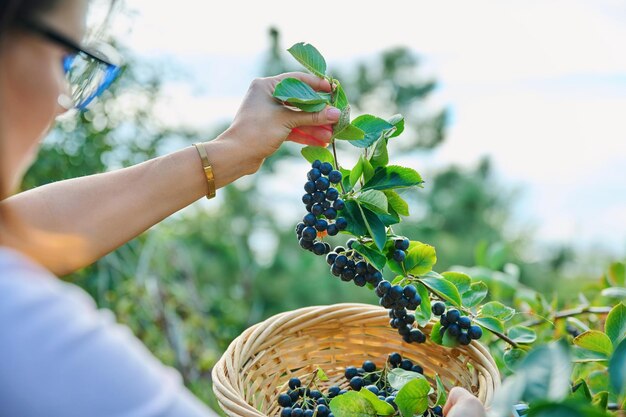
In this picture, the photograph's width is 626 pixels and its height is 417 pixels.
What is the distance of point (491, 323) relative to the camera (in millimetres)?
921

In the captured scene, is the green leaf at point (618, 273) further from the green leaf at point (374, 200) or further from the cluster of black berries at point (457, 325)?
the green leaf at point (374, 200)

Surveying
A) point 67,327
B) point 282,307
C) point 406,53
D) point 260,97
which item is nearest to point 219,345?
point 282,307

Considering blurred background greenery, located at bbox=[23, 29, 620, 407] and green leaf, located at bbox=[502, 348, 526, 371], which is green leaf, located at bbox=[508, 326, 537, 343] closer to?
green leaf, located at bbox=[502, 348, 526, 371]

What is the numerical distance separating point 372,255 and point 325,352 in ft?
0.87

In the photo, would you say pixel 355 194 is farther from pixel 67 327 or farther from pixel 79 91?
pixel 67 327

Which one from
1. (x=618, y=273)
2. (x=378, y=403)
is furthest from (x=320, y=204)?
(x=618, y=273)

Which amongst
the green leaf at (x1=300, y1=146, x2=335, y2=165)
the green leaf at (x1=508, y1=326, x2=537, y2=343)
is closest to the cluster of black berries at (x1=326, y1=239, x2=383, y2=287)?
the green leaf at (x1=300, y1=146, x2=335, y2=165)

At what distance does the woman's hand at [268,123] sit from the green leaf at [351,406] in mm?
371

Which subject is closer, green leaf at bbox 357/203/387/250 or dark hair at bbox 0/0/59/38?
dark hair at bbox 0/0/59/38

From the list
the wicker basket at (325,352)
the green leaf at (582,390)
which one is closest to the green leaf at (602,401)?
the green leaf at (582,390)

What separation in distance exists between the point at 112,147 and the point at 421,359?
5.78ft

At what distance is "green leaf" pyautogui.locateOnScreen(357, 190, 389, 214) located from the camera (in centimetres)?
85

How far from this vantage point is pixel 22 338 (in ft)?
1.50

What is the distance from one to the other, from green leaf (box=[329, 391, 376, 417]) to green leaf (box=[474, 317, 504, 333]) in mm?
220
